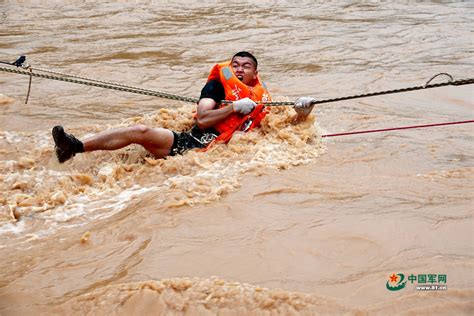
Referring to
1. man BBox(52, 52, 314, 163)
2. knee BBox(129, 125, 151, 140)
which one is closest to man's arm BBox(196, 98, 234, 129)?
man BBox(52, 52, 314, 163)

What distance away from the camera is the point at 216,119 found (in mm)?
4773

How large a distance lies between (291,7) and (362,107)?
8.93m

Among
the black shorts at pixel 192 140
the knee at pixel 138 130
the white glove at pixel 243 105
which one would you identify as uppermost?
the white glove at pixel 243 105

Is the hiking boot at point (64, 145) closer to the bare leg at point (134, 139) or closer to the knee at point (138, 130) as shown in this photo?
the bare leg at point (134, 139)

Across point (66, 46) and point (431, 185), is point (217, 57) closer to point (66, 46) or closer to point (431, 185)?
point (66, 46)

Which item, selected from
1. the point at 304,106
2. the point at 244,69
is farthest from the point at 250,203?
the point at 244,69

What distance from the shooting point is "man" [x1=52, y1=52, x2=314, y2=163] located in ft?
14.9

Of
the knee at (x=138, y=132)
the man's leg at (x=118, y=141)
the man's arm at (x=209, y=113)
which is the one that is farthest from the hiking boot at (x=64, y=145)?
the man's arm at (x=209, y=113)

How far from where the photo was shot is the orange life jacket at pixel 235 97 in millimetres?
4863

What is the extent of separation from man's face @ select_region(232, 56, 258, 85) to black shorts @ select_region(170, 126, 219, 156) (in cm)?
64

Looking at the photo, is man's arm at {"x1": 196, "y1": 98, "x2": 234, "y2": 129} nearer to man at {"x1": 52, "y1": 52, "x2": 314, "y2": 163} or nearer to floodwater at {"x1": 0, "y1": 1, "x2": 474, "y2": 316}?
man at {"x1": 52, "y1": 52, "x2": 314, "y2": 163}

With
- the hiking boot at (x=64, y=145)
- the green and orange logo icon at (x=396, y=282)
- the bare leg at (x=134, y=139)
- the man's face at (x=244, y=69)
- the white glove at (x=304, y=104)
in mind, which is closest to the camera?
the green and orange logo icon at (x=396, y=282)

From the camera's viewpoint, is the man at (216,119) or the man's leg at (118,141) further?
the man at (216,119)

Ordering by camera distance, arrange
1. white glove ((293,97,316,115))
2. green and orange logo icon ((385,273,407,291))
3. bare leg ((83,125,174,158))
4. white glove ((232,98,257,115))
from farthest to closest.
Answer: white glove ((293,97,316,115)), white glove ((232,98,257,115)), bare leg ((83,125,174,158)), green and orange logo icon ((385,273,407,291))
